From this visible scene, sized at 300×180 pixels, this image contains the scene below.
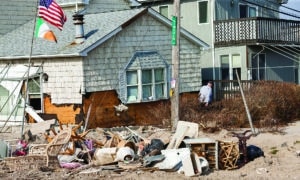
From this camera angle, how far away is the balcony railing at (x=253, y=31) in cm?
3047

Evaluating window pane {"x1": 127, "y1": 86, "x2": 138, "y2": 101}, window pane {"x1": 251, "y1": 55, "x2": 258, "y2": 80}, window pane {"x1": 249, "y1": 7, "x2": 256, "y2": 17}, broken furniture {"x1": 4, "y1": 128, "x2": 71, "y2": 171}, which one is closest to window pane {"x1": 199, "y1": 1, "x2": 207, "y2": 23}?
window pane {"x1": 251, "y1": 55, "x2": 258, "y2": 80}

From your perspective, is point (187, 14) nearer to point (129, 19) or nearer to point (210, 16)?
point (210, 16)

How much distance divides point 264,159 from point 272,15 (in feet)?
70.7

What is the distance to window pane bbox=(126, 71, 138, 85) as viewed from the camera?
23742 millimetres

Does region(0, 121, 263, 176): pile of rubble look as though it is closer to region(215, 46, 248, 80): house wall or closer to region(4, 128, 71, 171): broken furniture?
region(4, 128, 71, 171): broken furniture

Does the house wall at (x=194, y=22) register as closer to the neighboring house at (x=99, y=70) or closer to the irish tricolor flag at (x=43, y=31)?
the neighboring house at (x=99, y=70)

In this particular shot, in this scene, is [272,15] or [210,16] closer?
[210,16]

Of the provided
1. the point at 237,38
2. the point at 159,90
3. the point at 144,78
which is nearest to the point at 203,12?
the point at 237,38

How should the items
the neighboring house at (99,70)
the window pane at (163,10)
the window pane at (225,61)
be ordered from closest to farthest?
the neighboring house at (99,70) → the window pane at (225,61) → the window pane at (163,10)

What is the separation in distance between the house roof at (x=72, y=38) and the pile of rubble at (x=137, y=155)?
6452 millimetres

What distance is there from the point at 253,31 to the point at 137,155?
646 inches

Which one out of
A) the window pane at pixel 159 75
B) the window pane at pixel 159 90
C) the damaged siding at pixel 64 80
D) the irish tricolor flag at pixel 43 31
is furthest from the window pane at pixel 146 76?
the irish tricolor flag at pixel 43 31

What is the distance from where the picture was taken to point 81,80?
22312 mm

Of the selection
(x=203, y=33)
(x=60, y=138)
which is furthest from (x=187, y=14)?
(x=60, y=138)
